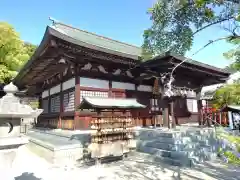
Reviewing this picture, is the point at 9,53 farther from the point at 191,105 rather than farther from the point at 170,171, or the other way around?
the point at 170,171

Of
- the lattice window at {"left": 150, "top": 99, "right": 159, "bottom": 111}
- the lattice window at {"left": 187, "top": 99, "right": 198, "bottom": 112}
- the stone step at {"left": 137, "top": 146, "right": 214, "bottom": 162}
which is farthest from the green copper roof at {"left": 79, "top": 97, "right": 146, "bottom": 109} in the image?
the lattice window at {"left": 187, "top": 99, "right": 198, "bottom": 112}

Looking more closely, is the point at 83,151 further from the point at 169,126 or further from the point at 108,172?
the point at 169,126

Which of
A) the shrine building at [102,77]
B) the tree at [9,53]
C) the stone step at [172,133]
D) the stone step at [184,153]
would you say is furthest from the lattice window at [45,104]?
the stone step at [184,153]

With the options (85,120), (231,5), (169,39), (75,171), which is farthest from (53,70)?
(231,5)

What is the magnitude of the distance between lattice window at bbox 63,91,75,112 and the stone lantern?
7.53 m

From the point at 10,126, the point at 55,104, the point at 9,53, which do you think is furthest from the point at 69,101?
the point at 9,53

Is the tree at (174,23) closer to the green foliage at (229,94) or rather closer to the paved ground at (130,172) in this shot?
the green foliage at (229,94)

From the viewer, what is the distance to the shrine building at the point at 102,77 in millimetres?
9133

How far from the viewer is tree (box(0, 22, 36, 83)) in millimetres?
18359

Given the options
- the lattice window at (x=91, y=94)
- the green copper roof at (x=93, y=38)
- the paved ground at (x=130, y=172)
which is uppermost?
the green copper roof at (x=93, y=38)

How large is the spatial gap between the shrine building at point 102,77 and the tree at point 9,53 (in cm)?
582

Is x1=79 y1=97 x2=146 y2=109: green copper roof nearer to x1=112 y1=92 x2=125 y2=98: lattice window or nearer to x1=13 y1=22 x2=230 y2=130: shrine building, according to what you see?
x1=13 y1=22 x2=230 y2=130: shrine building

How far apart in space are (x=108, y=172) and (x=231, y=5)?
5327mm

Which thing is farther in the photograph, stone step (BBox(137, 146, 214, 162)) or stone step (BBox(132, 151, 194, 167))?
stone step (BBox(137, 146, 214, 162))
